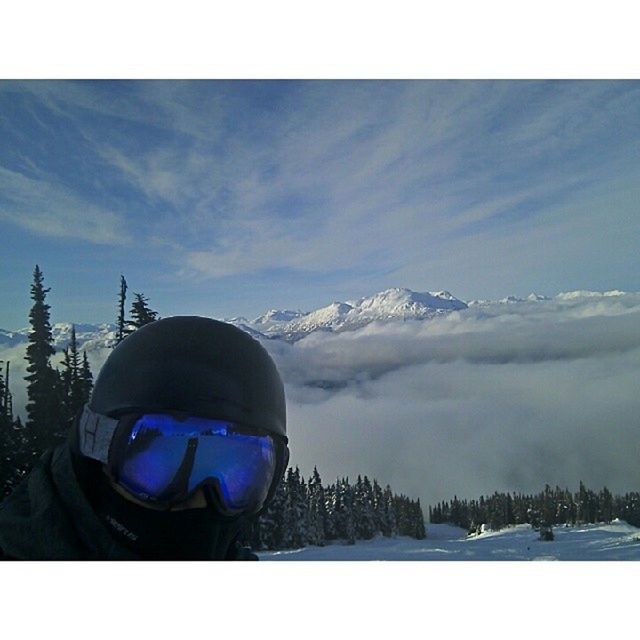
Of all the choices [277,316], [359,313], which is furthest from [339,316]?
[277,316]

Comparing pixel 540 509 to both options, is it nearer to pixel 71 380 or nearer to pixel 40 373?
pixel 71 380

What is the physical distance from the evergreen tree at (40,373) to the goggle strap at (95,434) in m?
2.48

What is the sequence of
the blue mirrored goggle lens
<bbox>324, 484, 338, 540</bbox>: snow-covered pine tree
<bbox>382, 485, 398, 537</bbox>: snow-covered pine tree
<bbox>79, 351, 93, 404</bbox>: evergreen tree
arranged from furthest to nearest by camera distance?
<bbox>79, 351, 93, 404</bbox>: evergreen tree
<bbox>382, 485, 398, 537</bbox>: snow-covered pine tree
<bbox>324, 484, 338, 540</bbox>: snow-covered pine tree
the blue mirrored goggle lens

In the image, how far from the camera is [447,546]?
293 cm

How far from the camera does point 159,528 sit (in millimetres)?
1354

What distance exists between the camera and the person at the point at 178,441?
130 centimetres

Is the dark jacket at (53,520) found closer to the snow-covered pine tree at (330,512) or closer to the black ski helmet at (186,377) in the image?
the black ski helmet at (186,377)

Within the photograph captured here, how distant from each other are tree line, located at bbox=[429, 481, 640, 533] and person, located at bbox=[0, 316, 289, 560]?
2.27m

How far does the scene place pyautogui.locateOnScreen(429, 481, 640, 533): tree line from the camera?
328cm

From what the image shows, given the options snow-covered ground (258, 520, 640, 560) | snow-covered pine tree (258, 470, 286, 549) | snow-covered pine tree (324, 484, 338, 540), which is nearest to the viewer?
snow-covered ground (258, 520, 640, 560)

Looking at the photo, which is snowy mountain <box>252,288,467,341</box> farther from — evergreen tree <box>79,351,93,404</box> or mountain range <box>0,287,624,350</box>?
evergreen tree <box>79,351,93,404</box>

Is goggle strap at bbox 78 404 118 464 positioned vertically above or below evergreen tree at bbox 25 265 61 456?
below

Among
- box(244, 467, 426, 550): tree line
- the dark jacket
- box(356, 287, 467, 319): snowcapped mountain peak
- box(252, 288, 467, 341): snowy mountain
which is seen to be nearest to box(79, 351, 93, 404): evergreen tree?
box(252, 288, 467, 341): snowy mountain

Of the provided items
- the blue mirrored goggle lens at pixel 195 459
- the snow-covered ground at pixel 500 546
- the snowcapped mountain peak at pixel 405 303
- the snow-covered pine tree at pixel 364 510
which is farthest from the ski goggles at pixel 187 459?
the snowcapped mountain peak at pixel 405 303
